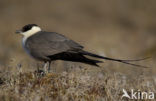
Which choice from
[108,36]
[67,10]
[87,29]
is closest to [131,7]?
[67,10]

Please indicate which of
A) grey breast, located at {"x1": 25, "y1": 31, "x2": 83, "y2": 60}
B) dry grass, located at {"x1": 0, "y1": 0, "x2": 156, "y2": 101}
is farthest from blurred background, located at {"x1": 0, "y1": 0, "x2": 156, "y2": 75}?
grey breast, located at {"x1": 25, "y1": 31, "x2": 83, "y2": 60}

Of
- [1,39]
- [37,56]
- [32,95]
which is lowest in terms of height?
[32,95]

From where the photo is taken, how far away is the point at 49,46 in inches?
282

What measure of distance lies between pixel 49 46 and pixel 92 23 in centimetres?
1208

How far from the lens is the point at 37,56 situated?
23.5ft

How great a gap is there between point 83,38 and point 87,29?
1.72 meters

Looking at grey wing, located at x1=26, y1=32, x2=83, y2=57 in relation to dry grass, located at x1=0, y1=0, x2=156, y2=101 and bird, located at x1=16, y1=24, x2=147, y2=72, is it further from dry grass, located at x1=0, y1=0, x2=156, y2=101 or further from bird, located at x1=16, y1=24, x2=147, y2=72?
Answer: dry grass, located at x1=0, y1=0, x2=156, y2=101

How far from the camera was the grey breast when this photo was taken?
7.12 meters

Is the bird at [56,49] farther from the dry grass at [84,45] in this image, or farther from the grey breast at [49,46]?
the dry grass at [84,45]

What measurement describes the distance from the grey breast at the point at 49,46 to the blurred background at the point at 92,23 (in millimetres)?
5192

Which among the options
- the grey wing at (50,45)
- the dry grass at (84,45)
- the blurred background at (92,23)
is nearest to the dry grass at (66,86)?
the dry grass at (84,45)

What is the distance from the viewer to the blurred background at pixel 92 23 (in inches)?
564

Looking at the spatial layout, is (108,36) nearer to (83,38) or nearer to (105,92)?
(83,38)

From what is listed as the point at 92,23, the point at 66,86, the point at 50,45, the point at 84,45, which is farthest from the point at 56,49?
the point at 92,23
